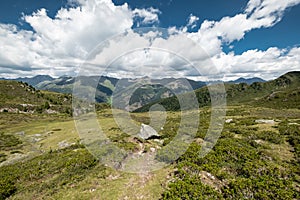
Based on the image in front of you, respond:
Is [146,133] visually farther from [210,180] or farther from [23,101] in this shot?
[23,101]

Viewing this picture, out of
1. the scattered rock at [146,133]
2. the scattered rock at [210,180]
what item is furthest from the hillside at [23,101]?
the scattered rock at [210,180]

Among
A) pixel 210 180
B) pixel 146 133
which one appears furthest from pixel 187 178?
pixel 146 133

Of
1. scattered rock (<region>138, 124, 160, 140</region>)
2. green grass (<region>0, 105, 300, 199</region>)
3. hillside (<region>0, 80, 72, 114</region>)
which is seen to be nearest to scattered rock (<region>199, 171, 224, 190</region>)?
green grass (<region>0, 105, 300, 199</region>)

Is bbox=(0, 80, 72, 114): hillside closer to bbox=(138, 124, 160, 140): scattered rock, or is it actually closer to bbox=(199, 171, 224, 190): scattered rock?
bbox=(138, 124, 160, 140): scattered rock

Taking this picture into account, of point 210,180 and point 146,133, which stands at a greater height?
point 210,180

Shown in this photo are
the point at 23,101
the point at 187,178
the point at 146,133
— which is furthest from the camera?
the point at 23,101

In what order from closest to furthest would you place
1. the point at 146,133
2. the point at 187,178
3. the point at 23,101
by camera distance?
1. the point at 187,178
2. the point at 146,133
3. the point at 23,101

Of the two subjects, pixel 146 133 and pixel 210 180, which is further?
pixel 146 133

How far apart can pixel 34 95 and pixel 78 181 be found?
20538cm

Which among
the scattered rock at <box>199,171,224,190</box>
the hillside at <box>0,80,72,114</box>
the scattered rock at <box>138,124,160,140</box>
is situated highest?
the scattered rock at <box>199,171,224,190</box>

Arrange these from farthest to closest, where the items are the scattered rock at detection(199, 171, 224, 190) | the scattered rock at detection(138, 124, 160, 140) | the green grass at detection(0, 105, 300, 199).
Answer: the scattered rock at detection(138, 124, 160, 140) → the scattered rock at detection(199, 171, 224, 190) → the green grass at detection(0, 105, 300, 199)

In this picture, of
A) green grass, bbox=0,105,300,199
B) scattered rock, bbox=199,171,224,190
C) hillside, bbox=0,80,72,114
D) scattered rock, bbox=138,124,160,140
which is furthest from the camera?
hillside, bbox=0,80,72,114

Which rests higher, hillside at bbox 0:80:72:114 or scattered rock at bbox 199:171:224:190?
scattered rock at bbox 199:171:224:190

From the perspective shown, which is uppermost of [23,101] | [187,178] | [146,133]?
[187,178]
